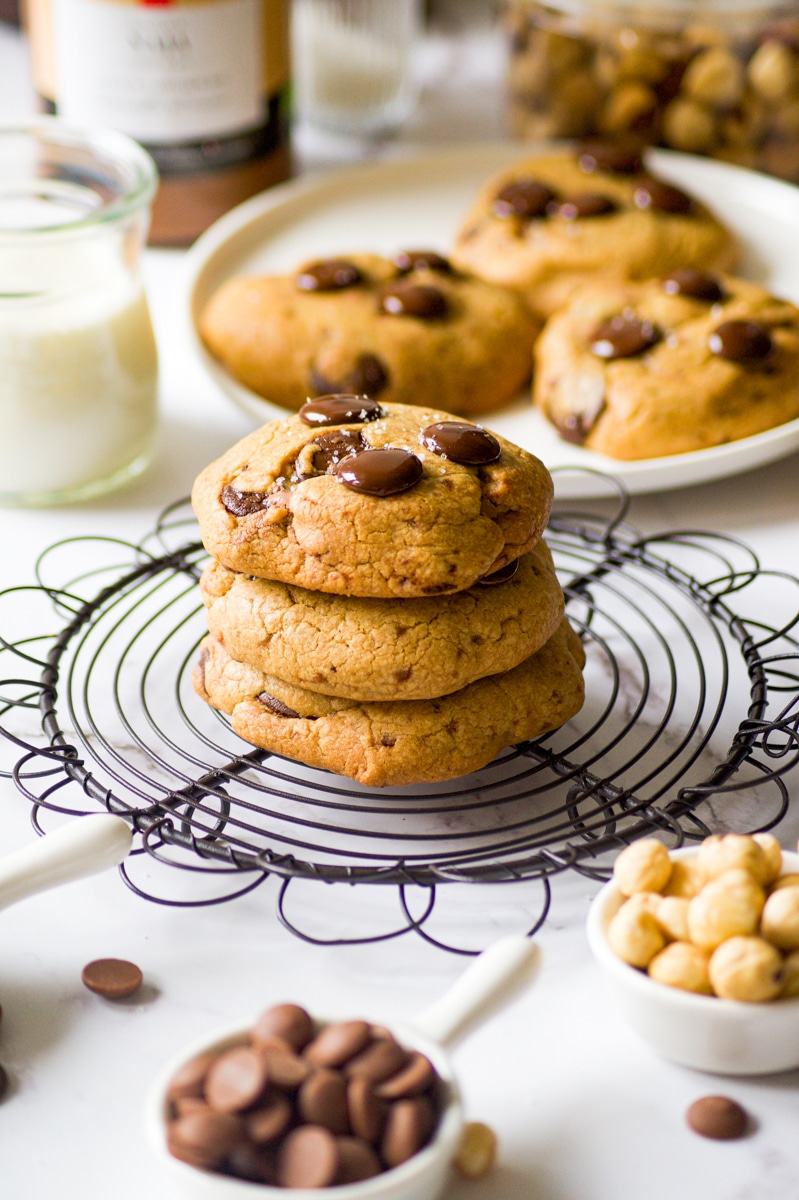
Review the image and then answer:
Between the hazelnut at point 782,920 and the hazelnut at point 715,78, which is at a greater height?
the hazelnut at point 715,78

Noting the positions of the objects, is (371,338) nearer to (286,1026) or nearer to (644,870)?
(644,870)

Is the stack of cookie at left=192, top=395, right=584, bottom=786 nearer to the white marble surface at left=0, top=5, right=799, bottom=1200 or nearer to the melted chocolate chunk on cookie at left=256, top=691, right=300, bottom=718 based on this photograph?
the melted chocolate chunk on cookie at left=256, top=691, right=300, bottom=718

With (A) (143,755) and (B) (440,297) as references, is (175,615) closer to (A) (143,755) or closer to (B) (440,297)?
(A) (143,755)

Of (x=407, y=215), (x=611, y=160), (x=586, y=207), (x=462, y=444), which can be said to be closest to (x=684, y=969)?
(x=462, y=444)

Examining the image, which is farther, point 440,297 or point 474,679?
point 440,297

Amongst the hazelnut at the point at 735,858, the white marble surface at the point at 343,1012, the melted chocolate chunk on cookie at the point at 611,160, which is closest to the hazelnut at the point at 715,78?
the melted chocolate chunk on cookie at the point at 611,160

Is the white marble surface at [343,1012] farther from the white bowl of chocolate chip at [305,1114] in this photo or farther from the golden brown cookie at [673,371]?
the golden brown cookie at [673,371]

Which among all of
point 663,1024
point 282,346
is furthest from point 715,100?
point 663,1024
